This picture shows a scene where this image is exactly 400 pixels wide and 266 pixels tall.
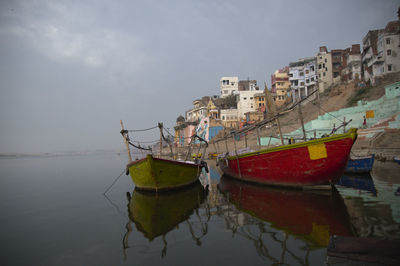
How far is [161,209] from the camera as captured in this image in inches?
372

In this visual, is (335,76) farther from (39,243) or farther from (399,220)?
(39,243)

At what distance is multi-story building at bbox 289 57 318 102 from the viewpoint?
5691 centimetres

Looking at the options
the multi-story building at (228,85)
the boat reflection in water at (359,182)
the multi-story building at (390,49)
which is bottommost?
the boat reflection in water at (359,182)

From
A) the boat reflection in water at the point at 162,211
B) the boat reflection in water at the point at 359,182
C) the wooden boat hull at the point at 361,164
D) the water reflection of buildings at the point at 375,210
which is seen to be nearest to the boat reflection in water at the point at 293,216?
the water reflection of buildings at the point at 375,210

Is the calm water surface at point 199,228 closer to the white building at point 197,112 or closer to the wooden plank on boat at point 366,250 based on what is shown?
the wooden plank on boat at point 366,250

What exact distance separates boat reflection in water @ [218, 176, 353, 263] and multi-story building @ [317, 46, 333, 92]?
53.4 metres

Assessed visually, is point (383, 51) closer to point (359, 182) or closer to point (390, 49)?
point (390, 49)

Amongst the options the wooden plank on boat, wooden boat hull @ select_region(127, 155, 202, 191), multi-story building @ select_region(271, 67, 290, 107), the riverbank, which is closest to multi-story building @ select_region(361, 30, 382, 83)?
the riverbank

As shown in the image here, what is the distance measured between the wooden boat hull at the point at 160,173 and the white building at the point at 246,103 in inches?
2061

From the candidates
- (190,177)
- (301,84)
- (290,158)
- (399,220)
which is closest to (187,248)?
(399,220)

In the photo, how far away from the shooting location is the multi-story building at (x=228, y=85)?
8131cm

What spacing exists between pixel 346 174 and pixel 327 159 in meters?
8.45

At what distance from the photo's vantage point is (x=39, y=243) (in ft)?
21.5

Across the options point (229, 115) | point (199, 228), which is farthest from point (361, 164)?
point (229, 115)
